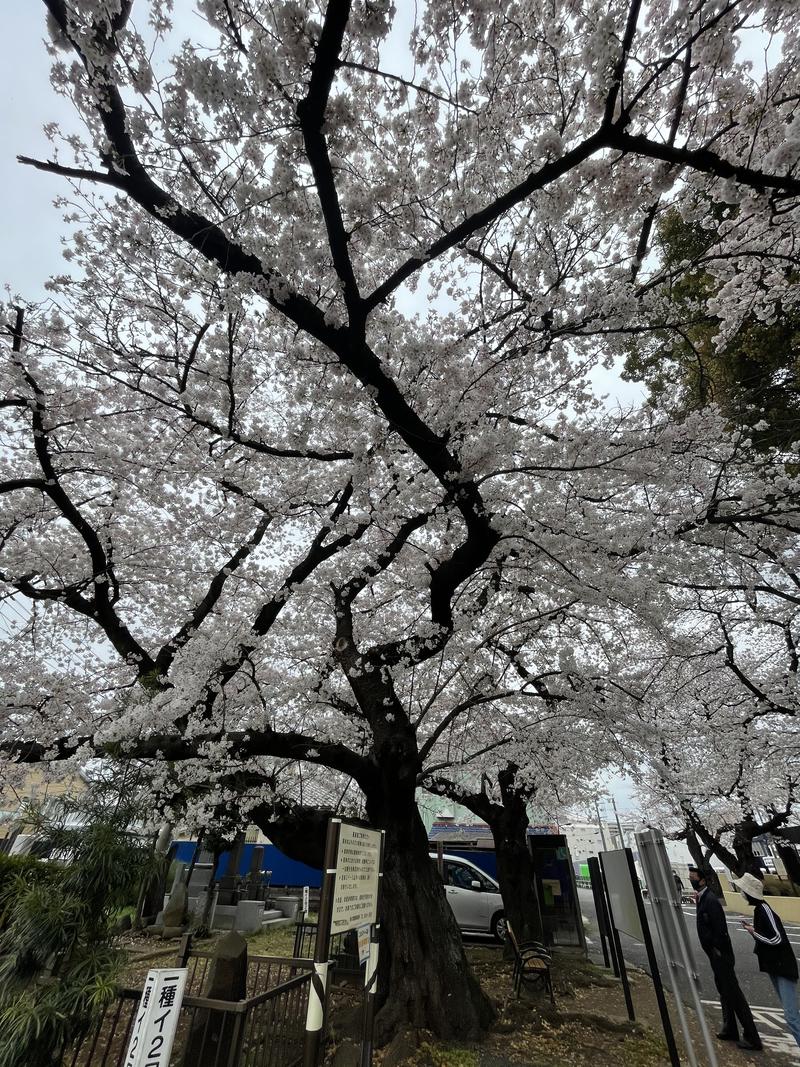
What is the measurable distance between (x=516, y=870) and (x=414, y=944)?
494 cm

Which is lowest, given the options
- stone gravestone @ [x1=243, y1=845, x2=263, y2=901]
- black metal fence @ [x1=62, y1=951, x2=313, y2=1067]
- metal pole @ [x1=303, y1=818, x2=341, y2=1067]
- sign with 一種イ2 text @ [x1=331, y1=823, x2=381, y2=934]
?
black metal fence @ [x1=62, y1=951, x2=313, y2=1067]

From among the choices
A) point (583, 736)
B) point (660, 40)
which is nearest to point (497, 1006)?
point (583, 736)

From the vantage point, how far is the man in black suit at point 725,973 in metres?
5.43

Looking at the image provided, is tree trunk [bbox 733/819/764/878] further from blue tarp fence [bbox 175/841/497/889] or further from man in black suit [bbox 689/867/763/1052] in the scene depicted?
blue tarp fence [bbox 175/841/497/889]

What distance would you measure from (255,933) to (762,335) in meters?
16.0

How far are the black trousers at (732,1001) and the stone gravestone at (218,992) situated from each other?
497cm

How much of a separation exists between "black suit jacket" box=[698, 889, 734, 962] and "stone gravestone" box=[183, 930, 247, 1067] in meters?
4.79

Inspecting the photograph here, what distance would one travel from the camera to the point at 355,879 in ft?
11.8

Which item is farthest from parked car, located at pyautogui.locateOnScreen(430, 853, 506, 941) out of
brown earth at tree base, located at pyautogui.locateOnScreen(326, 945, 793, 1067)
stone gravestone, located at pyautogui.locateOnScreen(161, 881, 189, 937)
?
stone gravestone, located at pyautogui.locateOnScreen(161, 881, 189, 937)

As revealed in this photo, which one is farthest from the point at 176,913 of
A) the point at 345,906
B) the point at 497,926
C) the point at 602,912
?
the point at 345,906

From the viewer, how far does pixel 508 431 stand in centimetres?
561

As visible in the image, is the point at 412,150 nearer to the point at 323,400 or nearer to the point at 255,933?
the point at 323,400

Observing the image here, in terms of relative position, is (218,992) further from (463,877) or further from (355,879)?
(463,877)

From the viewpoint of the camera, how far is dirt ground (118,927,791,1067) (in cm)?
504
